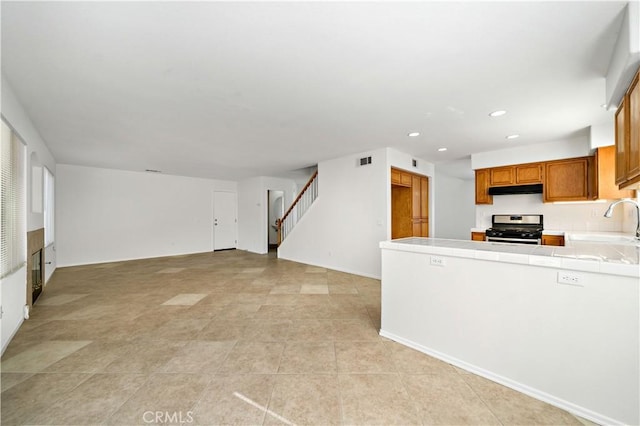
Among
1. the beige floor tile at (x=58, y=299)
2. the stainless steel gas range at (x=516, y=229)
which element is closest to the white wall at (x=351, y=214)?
the stainless steel gas range at (x=516, y=229)

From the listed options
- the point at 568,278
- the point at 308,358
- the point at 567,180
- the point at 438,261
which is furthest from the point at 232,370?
the point at 567,180

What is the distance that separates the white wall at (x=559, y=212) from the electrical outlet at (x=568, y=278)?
4.04 metres

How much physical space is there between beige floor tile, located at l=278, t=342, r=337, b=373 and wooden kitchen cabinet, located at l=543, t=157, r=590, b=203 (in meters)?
4.98

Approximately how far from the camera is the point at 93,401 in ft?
5.77

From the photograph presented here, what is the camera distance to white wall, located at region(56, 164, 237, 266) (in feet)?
20.5

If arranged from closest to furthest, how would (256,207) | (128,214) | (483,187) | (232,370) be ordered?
(232,370), (483,187), (128,214), (256,207)

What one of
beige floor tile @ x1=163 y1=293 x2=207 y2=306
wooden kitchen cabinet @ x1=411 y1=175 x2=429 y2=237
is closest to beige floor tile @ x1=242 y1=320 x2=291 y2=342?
beige floor tile @ x1=163 y1=293 x2=207 y2=306

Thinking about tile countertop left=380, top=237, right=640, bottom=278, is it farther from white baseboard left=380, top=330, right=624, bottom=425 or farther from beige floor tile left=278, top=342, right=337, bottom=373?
beige floor tile left=278, top=342, right=337, bottom=373

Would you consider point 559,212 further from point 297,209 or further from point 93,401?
point 93,401

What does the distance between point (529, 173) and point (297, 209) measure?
5491 mm

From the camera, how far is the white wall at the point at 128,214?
626 centimetres

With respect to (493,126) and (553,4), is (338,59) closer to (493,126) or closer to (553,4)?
(553,4)

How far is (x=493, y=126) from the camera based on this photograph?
3664 mm

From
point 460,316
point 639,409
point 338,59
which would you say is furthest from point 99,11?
point 639,409
